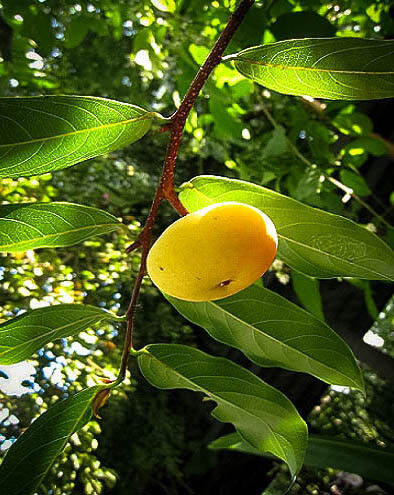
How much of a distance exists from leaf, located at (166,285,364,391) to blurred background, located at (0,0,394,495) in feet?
0.94

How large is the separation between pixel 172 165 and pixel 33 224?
12 cm

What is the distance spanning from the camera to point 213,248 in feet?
1.03

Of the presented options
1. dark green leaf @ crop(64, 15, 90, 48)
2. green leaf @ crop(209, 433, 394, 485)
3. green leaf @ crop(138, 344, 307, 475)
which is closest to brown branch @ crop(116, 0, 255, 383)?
green leaf @ crop(138, 344, 307, 475)

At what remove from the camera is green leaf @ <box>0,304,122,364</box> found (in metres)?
0.45

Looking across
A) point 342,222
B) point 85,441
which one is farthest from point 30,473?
point 85,441

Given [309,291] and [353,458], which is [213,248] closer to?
[309,291]

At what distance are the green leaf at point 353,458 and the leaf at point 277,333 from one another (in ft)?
2.33

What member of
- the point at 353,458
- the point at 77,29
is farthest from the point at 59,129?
the point at 353,458

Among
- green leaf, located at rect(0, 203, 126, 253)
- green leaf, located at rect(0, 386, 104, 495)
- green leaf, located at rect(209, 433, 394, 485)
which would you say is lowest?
green leaf, located at rect(209, 433, 394, 485)

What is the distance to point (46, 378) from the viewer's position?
0.95m

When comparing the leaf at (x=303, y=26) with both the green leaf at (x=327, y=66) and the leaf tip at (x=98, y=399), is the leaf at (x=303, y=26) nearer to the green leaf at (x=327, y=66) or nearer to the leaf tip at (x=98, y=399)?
the green leaf at (x=327, y=66)

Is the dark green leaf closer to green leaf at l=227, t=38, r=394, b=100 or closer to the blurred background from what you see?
the blurred background

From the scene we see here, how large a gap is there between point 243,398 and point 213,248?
191mm

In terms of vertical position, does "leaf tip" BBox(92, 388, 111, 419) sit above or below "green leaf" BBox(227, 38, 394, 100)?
below
